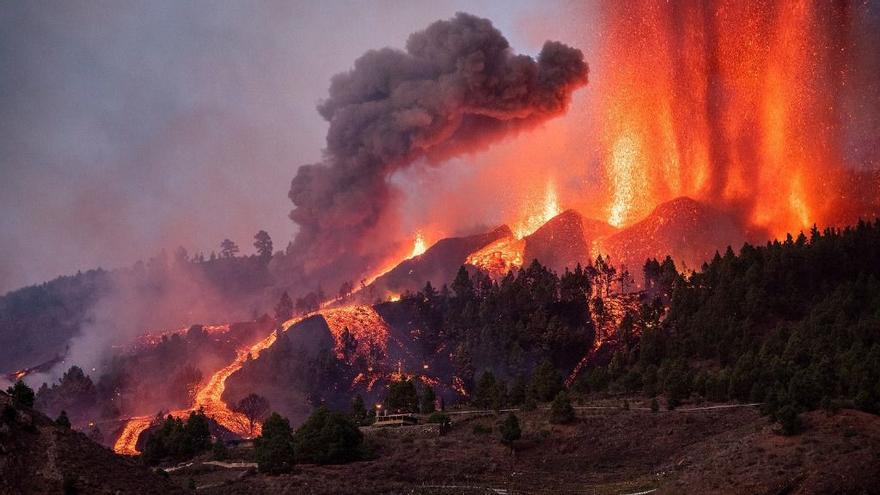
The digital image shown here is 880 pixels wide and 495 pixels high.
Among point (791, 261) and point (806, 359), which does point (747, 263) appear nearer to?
point (791, 261)

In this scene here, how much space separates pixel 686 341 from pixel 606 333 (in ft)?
104

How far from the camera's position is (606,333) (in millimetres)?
128125

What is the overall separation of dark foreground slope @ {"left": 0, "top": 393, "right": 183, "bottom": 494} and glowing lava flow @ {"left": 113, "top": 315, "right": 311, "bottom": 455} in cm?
6411

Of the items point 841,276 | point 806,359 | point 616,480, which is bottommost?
point 616,480

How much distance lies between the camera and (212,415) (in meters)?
123

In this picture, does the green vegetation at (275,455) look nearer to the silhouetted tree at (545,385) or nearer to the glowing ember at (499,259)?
the silhouetted tree at (545,385)

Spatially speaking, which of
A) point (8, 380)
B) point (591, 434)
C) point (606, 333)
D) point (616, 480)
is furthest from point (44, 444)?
point (8, 380)

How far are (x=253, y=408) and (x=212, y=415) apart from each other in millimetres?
10582

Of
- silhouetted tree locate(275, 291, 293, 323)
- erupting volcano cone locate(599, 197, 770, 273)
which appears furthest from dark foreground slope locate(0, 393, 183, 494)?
silhouetted tree locate(275, 291, 293, 323)

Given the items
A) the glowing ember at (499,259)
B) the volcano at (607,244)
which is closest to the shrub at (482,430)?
the volcano at (607,244)

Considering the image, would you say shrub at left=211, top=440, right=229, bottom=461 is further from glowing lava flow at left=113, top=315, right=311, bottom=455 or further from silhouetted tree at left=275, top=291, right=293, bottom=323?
silhouetted tree at left=275, top=291, right=293, bottom=323

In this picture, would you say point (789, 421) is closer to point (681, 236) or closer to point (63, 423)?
point (63, 423)

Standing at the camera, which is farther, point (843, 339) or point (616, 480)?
point (843, 339)

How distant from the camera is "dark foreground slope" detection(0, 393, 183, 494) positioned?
119 feet
